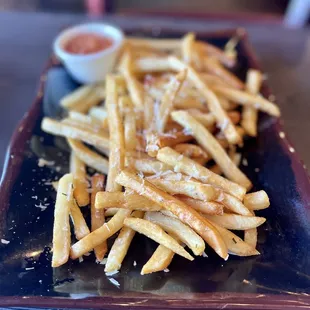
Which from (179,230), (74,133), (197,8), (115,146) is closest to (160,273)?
(179,230)

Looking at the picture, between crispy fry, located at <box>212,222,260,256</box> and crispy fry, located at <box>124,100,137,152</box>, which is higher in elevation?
crispy fry, located at <box>124,100,137,152</box>

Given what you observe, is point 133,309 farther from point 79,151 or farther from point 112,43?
point 112,43

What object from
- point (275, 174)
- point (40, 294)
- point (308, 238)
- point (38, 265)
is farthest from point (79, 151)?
point (308, 238)

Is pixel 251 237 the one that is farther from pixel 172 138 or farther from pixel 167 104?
pixel 167 104

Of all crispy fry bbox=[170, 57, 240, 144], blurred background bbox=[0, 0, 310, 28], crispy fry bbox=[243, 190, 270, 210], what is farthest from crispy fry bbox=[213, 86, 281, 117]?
blurred background bbox=[0, 0, 310, 28]

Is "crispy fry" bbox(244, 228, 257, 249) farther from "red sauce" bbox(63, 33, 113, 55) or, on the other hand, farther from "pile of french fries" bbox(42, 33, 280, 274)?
"red sauce" bbox(63, 33, 113, 55)

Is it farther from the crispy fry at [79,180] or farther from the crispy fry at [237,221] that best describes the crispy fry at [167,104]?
the crispy fry at [237,221]

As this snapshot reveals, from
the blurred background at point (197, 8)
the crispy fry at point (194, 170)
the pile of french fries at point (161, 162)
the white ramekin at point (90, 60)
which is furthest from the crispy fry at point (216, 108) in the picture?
the blurred background at point (197, 8)
